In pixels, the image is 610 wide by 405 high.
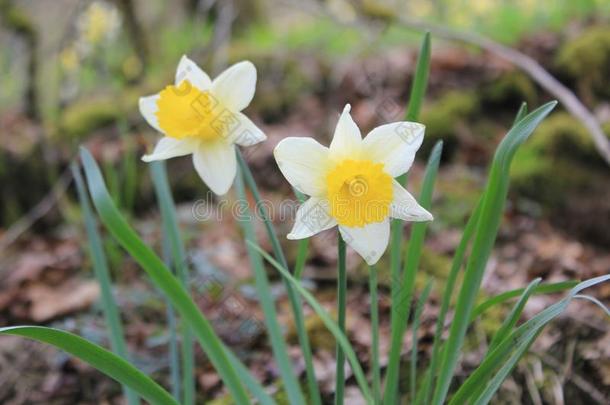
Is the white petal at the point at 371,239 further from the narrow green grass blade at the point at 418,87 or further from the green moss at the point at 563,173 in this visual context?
→ the green moss at the point at 563,173

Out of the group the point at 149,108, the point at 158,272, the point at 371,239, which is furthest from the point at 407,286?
the point at 149,108

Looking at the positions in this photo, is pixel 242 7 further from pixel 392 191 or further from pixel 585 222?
pixel 392 191

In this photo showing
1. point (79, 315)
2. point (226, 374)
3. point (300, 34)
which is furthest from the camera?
point (300, 34)

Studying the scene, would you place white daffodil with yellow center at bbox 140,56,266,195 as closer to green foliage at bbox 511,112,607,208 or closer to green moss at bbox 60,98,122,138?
green foliage at bbox 511,112,607,208

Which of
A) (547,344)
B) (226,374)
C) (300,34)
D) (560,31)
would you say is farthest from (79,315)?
(300,34)

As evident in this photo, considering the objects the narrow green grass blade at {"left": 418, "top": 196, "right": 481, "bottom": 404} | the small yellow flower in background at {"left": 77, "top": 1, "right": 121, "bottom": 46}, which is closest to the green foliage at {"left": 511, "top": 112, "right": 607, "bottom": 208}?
the narrow green grass blade at {"left": 418, "top": 196, "right": 481, "bottom": 404}

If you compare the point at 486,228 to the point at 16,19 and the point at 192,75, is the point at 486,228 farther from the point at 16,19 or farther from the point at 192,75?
the point at 16,19
